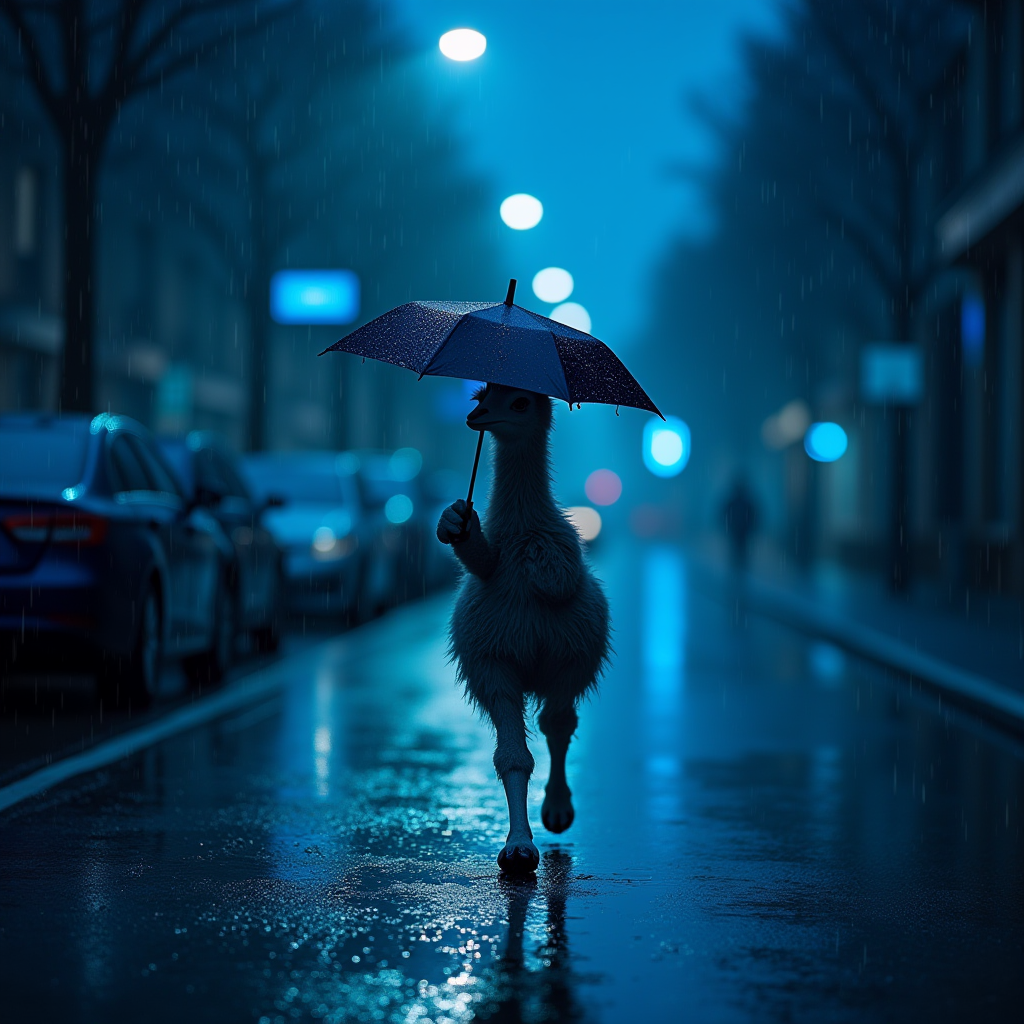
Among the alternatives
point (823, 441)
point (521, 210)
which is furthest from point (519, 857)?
point (823, 441)

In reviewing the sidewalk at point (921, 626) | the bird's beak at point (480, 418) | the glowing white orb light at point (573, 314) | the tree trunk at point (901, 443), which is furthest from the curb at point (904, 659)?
the glowing white orb light at point (573, 314)

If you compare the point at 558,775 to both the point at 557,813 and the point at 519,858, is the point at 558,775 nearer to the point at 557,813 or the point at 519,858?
the point at 557,813

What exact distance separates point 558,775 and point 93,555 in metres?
3.96

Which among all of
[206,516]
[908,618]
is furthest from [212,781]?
[908,618]

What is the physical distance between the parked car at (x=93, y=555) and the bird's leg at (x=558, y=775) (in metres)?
3.84

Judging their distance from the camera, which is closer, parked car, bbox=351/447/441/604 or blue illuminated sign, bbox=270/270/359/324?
parked car, bbox=351/447/441/604

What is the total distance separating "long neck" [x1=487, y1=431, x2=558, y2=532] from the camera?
285 inches

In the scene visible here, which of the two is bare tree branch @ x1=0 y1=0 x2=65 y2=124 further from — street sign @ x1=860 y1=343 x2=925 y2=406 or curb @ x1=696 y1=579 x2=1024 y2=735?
street sign @ x1=860 y1=343 x2=925 y2=406

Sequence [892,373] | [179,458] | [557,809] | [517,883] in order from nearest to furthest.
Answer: [517,883]
[557,809]
[179,458]
[892,373]

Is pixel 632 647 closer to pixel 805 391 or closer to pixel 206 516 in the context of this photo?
pixel 206 516

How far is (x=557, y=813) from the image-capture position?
25.1 ft

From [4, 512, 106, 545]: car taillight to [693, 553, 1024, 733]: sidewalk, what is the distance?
18.0 ft

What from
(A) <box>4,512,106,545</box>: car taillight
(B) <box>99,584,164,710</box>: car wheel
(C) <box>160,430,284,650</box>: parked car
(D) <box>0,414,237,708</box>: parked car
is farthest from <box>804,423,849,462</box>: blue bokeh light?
(A) <box>4,512,106,545</box>: car taillight

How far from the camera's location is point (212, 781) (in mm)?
9242
